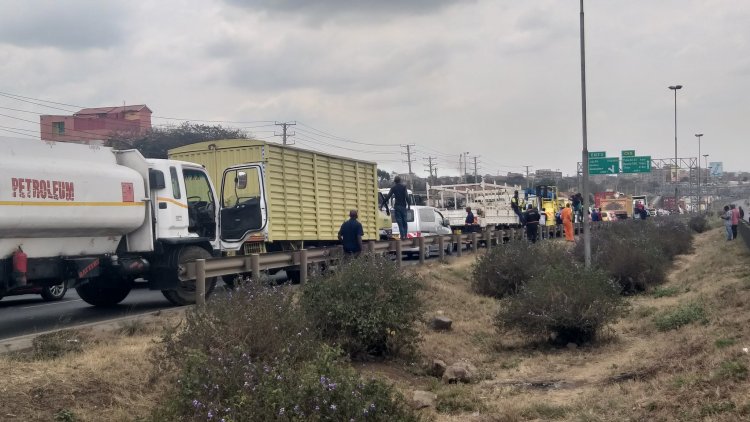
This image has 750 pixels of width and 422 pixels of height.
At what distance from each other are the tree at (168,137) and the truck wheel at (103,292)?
105ft

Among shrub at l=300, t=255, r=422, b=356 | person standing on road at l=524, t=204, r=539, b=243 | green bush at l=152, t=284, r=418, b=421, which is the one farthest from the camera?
person standing on road at l=524, t=204, r=539, b=243

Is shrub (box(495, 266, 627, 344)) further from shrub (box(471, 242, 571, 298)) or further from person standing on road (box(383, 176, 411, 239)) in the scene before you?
person standing on road (box(383, 176, 411, 239))

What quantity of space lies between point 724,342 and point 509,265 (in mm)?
7723

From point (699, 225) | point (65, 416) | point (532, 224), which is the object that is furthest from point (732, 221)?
point (65, 416)

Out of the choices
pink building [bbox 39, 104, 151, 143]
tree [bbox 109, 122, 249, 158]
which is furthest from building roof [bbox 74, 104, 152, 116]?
tree [bbox 109, 122, 249, 158]

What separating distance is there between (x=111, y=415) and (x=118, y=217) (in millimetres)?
5465

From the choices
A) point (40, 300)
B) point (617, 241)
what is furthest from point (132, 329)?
point (617, 241)

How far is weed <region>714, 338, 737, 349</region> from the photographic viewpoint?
8.69 metres

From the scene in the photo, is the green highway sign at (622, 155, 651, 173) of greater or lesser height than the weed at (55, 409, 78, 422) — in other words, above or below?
above

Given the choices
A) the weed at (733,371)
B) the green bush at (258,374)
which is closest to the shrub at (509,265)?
the weed at (733,371)

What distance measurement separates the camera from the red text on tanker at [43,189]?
9875 millimetres

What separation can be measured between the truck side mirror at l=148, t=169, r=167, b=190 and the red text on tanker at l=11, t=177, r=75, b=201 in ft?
5.54

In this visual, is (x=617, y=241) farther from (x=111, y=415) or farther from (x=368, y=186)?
(x=111, y=415)

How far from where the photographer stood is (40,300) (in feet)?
49.9
